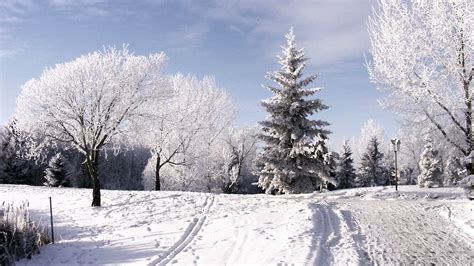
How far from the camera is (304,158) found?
22.1 m

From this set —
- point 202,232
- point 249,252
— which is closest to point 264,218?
point 202,232

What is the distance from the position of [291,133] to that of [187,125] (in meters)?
10.9

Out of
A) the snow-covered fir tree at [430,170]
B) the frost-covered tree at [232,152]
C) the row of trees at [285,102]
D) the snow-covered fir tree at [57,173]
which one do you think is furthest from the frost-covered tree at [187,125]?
the snow-covered fir tree at [430,170]

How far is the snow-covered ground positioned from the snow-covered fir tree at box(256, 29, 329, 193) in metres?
5.05

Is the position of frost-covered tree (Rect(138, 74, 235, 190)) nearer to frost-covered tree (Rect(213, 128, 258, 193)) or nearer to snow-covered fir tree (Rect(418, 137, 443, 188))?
frost-covered tree (Rect(213, 128, 258, 193))

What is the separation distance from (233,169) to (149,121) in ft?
77.0

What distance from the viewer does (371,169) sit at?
54.3m

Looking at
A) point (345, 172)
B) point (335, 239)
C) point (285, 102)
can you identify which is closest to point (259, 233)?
point (335, 239)

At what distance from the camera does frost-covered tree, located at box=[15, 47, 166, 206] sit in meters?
17.0

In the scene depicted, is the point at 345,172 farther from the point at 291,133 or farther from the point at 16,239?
the point at 16,239

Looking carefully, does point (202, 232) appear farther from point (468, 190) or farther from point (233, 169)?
point (233, 169)

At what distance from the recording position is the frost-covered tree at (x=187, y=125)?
95.8 feet

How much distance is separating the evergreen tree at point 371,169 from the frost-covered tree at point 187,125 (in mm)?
27502

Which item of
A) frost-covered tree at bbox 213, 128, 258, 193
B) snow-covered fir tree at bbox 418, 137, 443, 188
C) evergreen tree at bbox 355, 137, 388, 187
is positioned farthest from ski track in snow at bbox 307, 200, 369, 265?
evergreen tree at bbox 355, 137, 388, 187
